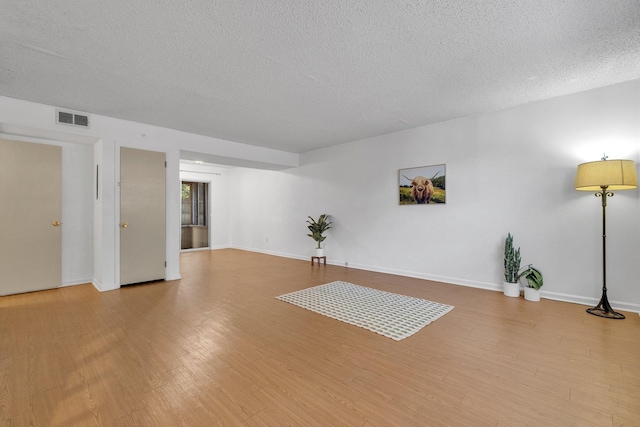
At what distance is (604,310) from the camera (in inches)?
126

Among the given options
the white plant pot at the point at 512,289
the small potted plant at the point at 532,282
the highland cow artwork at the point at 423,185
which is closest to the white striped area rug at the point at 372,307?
the white plant pot at the point at 512,289

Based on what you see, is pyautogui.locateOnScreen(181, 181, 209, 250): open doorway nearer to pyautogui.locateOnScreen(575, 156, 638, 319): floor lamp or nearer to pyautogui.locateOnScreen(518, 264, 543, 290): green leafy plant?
pyautogui.locateOnScreen(518, 264, 543, 290): green leafy plant

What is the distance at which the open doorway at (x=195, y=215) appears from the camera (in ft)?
30.7

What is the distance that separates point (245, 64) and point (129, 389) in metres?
2.86

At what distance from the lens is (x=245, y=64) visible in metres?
2.77

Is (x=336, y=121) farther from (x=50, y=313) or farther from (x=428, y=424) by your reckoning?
(x=50, y=313)

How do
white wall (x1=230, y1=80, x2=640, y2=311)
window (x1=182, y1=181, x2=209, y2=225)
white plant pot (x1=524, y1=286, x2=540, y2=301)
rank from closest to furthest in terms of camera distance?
1. white wall (x1=230, y1=80, x2=640, y2=311)
2. white plant pot (x1=524, y1=286, x2=540, y2=301)
3. window (x1=182, y1=181, x2=209, y2=225)

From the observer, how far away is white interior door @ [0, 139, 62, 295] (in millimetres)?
3953

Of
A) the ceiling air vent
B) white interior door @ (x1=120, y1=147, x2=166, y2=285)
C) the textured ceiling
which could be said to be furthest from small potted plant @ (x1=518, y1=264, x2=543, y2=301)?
the ceiling air vent

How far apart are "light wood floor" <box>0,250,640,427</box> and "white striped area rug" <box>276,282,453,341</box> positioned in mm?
147

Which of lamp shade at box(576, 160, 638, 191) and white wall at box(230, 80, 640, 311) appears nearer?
lamp shade at box(576, 160, 638, 191)

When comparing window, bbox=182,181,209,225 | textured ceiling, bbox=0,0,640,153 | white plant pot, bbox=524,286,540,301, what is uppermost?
textured ceiling, bbox=0,0,640,153

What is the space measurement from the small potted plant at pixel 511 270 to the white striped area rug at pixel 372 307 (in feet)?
3.56

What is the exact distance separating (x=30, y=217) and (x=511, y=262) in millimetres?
6995
